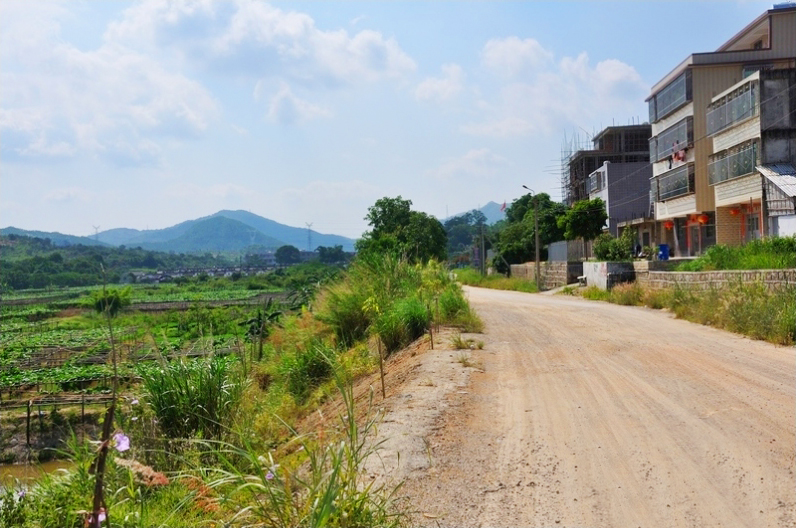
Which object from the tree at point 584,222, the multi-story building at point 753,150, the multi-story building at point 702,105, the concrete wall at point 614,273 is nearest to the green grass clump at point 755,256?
the concrete wall at point 614,273

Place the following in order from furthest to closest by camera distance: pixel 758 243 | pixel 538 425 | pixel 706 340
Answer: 1. pixel 758 243
2. pixel 706 340
3. pixel 538 425

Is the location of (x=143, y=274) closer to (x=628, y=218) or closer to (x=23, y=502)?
(x=628, y=218)

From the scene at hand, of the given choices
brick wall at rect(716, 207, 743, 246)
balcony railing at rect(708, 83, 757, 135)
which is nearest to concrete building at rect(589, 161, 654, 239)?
brick wall at rect(716, 207, 743, 246)

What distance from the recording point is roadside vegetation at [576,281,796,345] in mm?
12672

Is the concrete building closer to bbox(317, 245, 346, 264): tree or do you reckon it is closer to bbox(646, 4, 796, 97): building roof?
bbox(646, 4, 796, 97): building roof

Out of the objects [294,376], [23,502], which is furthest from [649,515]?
[294,376]

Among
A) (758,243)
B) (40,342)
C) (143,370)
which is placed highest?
(758,243)

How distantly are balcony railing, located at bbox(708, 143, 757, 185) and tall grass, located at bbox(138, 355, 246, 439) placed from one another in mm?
30743

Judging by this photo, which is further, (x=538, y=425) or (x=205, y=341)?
(x=205, y=341)

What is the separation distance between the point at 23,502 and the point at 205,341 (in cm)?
307

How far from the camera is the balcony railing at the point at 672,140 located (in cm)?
4144

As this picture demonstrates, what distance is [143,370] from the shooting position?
7.82 m

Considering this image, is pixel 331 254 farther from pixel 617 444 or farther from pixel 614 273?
pixel 617 444

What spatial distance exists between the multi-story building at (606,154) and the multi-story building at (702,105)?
22.6 meters
